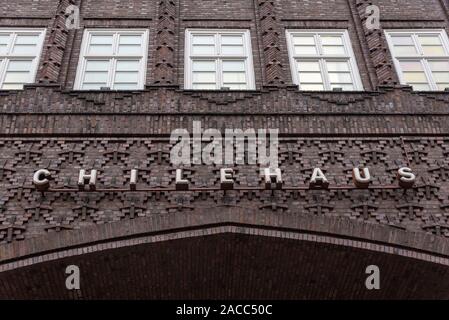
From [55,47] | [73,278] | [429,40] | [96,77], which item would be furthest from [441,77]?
[73,278]

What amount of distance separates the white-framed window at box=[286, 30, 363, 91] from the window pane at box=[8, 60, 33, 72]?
5.31 metres

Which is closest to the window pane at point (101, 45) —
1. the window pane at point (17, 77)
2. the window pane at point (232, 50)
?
the window pane at point (17, 77)

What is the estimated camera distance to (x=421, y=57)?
1275 centimetres

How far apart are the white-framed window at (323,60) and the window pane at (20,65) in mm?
5311

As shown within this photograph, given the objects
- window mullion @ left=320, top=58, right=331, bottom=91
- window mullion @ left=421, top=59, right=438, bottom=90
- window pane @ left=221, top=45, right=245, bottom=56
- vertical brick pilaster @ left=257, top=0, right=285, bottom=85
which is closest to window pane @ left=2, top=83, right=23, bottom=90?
window pane @ left=221, top=45, right=245, bottom=56

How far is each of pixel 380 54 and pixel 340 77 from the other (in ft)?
3.02

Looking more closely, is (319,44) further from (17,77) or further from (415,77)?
(17,77)

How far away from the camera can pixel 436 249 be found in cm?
945

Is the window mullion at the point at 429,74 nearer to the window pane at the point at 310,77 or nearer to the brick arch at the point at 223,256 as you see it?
the window pane at the point at 310,77

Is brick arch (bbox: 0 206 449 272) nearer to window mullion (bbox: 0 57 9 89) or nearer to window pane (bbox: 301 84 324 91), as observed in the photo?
window pane (bbox: 301 84 324 91)

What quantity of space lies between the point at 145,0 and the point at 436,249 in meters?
8.30

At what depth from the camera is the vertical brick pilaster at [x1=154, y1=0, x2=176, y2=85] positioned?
11.8m
